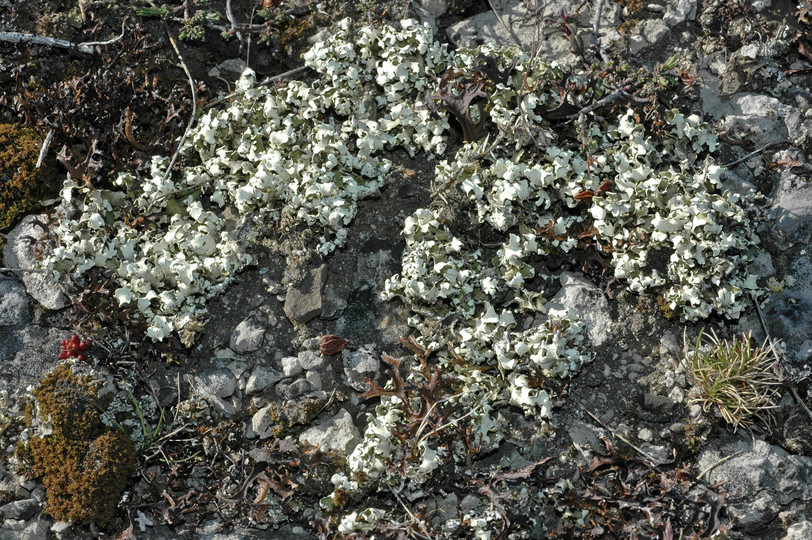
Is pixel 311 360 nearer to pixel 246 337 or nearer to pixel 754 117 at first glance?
pixel 246 337

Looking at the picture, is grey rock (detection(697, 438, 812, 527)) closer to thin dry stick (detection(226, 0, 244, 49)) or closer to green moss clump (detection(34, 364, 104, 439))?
green moss clump (detection(34, 364, 104, 439))

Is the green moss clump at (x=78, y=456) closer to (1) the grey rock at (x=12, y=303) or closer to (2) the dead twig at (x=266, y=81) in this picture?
(1) the grey rock at (x=12, y=303)

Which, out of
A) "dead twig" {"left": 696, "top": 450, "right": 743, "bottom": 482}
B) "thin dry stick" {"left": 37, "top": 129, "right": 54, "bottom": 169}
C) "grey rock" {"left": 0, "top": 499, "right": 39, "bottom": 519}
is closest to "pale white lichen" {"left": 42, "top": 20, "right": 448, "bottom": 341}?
"thin dry stick" {"left": 37, "top": 129, "right": 54, "bottom": 169}

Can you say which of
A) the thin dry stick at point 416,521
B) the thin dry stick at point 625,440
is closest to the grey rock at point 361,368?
the thin dry stick at point 416,521

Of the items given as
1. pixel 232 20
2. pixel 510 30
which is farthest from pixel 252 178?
pixel 510 30

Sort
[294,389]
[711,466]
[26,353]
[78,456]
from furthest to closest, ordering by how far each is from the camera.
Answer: [26,353], [294,389], [78,456], [711,466]

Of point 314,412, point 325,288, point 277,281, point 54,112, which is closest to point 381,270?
point 325,288
